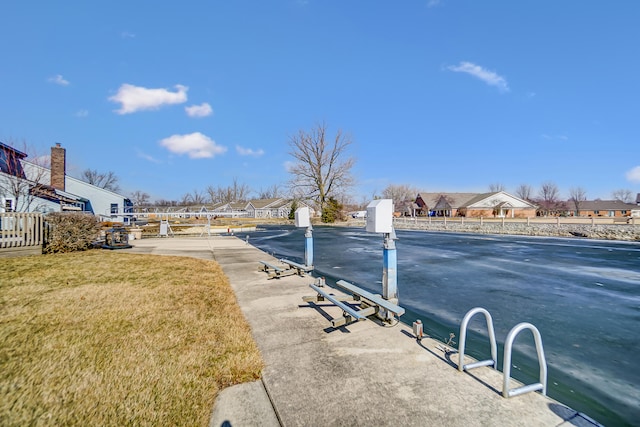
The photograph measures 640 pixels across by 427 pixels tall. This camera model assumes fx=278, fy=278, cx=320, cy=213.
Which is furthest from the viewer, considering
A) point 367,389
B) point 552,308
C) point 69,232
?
point 69,232

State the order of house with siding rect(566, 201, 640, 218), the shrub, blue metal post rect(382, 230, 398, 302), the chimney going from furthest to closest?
house with siding rect(566, 201, 640, 218) < the chimney < the shrub < blue metal post rect(382, 230, 398, 302)

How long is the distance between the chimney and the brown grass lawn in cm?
2586

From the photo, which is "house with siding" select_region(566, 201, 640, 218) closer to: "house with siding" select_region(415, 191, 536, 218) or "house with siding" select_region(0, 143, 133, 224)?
"house with siding" select_region(415, 191, 536, 218)

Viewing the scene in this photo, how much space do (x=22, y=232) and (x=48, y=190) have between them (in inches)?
608

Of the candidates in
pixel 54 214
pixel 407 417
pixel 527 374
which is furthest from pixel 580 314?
pixel 54 214

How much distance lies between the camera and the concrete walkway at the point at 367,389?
225cm

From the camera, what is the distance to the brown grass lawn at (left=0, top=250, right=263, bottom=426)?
2.34 meters

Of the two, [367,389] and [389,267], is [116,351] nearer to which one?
[367,389]

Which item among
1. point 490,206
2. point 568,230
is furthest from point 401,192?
point 568,230

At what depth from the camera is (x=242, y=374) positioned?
2875 mm

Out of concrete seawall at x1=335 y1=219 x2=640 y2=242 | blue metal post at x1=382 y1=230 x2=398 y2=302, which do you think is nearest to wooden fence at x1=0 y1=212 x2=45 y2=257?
blue metal post at x1=382 y1=230 x2=398 y2=302

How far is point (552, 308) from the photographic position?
5566 mm

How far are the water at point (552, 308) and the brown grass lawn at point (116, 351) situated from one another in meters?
3.21

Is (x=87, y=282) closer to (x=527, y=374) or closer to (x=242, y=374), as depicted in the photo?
(x=242, y=374)
